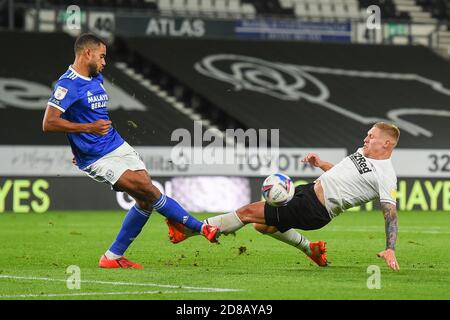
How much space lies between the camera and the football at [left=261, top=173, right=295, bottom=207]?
9.69m

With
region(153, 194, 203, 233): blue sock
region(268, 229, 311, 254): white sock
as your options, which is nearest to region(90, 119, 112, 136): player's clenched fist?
region(153, 194, 203, 233): blue sock

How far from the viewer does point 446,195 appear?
2370 centimetres

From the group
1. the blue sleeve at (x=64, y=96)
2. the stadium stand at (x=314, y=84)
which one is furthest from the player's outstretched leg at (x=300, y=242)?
the stadium stand at (x=314, y=84)

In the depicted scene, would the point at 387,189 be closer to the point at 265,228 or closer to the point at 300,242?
the point at 300,242

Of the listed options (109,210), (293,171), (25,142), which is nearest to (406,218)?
(293,171)

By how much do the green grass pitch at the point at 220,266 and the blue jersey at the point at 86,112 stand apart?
108 centimetres

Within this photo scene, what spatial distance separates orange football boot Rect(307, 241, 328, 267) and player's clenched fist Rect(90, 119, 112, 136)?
7.33ft

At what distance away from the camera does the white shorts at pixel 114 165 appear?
9.91 m

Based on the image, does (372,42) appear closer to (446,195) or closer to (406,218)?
(446,195)

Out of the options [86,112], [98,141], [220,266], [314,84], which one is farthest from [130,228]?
[314,84]

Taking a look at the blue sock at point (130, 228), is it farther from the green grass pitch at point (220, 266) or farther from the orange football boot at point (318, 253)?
the orange football boot at point (318, 253)

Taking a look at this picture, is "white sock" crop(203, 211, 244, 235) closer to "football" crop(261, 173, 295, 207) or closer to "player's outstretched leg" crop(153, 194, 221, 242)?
"player's outstretched leg" crop(153, 194, 221, 242)

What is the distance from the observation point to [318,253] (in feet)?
34.0
